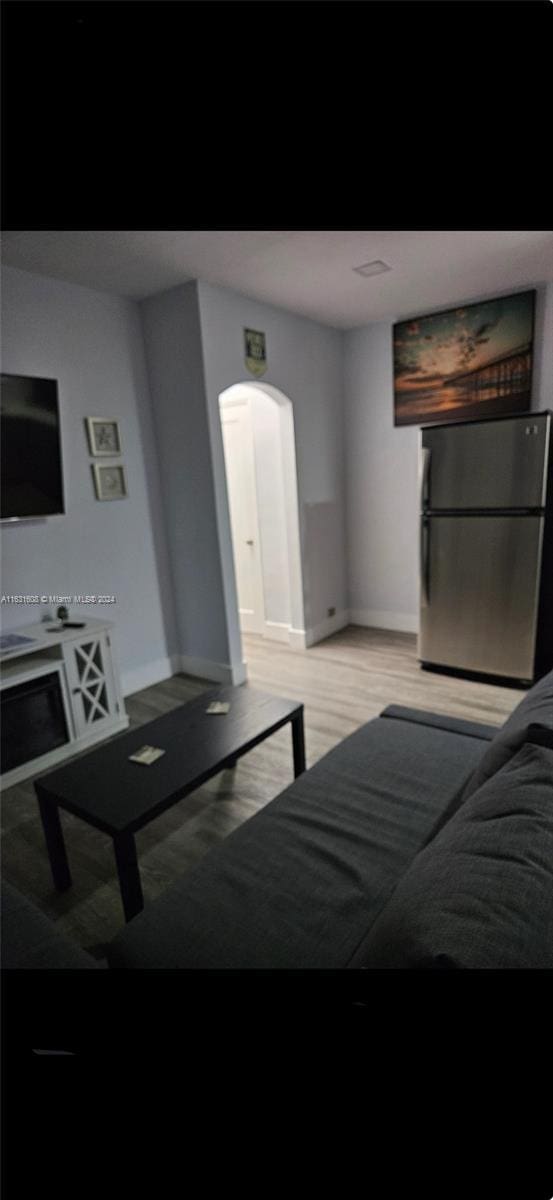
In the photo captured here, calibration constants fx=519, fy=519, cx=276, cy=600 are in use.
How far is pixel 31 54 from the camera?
28 centimetres

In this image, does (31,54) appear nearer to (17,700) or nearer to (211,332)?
(17,700)

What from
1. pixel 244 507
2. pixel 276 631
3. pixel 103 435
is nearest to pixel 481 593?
pixel 276 631

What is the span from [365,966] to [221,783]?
5.58 ft

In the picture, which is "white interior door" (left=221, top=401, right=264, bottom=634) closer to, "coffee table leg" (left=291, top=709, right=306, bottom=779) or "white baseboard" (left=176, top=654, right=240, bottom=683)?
"white baseboard" (left=176, top=654, right=240, bottom=683)

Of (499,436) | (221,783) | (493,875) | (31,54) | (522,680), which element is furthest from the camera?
(522,680)

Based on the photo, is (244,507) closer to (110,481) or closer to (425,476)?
(110,481)

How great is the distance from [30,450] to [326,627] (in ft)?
8.50

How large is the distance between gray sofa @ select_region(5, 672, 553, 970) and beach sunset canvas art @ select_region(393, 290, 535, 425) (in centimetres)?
256

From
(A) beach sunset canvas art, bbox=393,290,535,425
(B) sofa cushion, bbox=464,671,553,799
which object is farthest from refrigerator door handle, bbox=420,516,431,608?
(B) sofa cushion, bbox=464,671,553,799

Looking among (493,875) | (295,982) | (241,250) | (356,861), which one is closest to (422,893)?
(493,875)

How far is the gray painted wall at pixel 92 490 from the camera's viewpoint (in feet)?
8.07

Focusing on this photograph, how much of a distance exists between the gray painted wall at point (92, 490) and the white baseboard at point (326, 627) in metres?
1.13

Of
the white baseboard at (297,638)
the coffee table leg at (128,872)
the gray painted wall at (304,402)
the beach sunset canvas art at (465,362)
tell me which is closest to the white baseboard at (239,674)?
the gray painted wall at (304,402)

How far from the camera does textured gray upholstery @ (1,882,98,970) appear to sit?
0.94 metres
